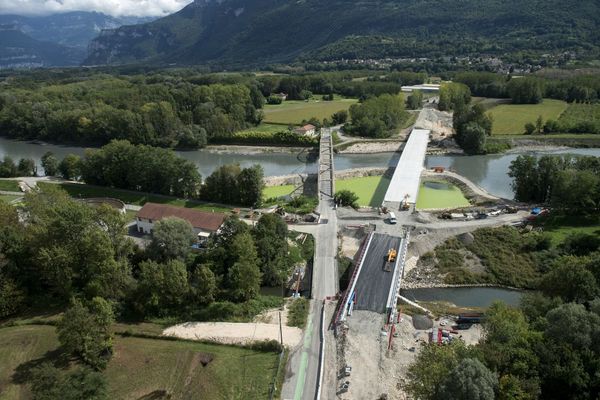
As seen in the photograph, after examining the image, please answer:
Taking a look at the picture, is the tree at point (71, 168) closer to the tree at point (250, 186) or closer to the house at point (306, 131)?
the tree at point (250, 186)

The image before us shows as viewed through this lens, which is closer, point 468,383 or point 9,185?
point 468,383

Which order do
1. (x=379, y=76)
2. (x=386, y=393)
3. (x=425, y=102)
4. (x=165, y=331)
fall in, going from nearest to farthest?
(x=386, y=393) → (x=165, y=331) → (x=425, y=102) → (x=379, y=76)

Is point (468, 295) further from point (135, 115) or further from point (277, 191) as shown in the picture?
point (135, 115)

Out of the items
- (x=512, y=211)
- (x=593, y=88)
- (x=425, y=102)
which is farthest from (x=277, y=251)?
(x=593, y=88)

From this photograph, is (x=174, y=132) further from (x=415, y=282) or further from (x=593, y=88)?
(x=593, y=88)

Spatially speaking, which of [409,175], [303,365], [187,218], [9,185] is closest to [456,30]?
[409,175]
